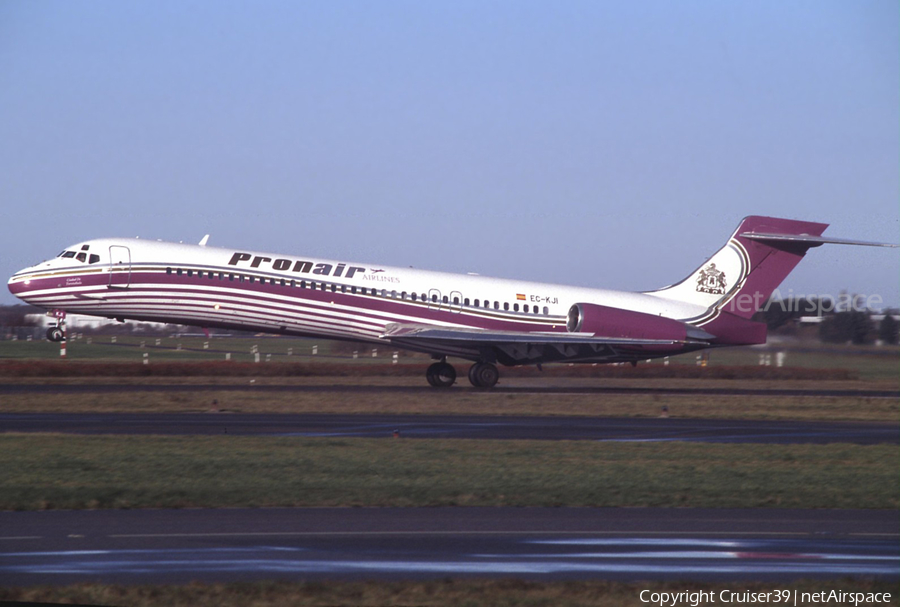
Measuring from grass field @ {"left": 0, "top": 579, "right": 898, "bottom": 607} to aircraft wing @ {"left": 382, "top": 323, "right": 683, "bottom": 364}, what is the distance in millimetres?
22289

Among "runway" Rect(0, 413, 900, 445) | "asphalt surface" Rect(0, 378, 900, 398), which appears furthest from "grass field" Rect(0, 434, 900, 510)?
"asphalt surface" Rect(0, 378, 900, 398)

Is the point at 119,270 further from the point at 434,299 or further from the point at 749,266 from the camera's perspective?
the point at 749,266

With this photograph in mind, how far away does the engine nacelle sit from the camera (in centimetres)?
3191

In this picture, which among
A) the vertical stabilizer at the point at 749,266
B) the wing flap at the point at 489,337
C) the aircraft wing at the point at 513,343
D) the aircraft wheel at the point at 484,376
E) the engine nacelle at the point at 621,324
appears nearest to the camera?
the wing flap at the point at 489,337

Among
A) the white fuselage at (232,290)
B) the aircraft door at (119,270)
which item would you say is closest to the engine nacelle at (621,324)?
the white fuselage at (232,290)

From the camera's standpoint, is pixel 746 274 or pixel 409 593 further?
pixel 746 274

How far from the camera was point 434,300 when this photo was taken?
31.8 metres

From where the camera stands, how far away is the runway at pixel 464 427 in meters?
19.2

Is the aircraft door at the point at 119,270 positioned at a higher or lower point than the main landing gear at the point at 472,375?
higher

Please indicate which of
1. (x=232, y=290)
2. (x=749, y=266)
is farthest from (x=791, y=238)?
(x=232, y=290)

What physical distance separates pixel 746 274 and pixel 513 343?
904cm

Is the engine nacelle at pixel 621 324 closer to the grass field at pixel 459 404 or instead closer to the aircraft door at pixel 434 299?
the grass field at pixel 459 404

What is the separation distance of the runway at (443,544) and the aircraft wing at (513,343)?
61.8 ft

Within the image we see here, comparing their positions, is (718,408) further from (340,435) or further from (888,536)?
(888,536)
